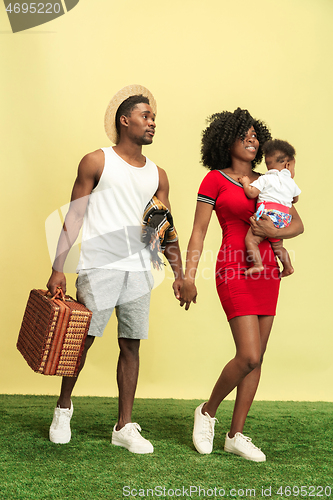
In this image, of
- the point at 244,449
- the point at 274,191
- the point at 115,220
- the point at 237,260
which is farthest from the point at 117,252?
the point at 244,449

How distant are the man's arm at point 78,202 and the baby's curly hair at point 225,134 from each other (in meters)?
0.57

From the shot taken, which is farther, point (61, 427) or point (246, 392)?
point (61, 427)

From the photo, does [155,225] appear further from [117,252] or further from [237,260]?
[237,260]

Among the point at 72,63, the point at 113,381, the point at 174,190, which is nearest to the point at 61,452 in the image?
the point at 113,381

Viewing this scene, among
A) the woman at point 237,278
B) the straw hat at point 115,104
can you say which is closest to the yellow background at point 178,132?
the straw hat at point 115,104

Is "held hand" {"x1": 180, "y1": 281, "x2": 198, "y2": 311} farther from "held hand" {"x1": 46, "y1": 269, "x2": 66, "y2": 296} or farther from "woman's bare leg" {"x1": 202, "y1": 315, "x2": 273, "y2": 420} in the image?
"held hand" {"x1": 46, "y1": 269, "x2": 66, "y2": 296}

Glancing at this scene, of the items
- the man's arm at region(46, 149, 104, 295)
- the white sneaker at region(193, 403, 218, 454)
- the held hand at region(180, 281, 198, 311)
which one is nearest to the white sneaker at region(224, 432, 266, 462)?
the white sneaker at region(193, 403, 218, 454)

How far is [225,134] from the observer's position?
2.45 m

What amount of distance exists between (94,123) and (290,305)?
2.21 metres

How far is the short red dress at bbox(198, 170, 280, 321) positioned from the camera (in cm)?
226

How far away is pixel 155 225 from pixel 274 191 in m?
0.60

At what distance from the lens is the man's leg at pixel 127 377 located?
8.00ft

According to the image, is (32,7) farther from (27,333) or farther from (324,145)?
(27,333)

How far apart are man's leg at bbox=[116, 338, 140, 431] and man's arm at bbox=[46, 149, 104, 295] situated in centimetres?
45
